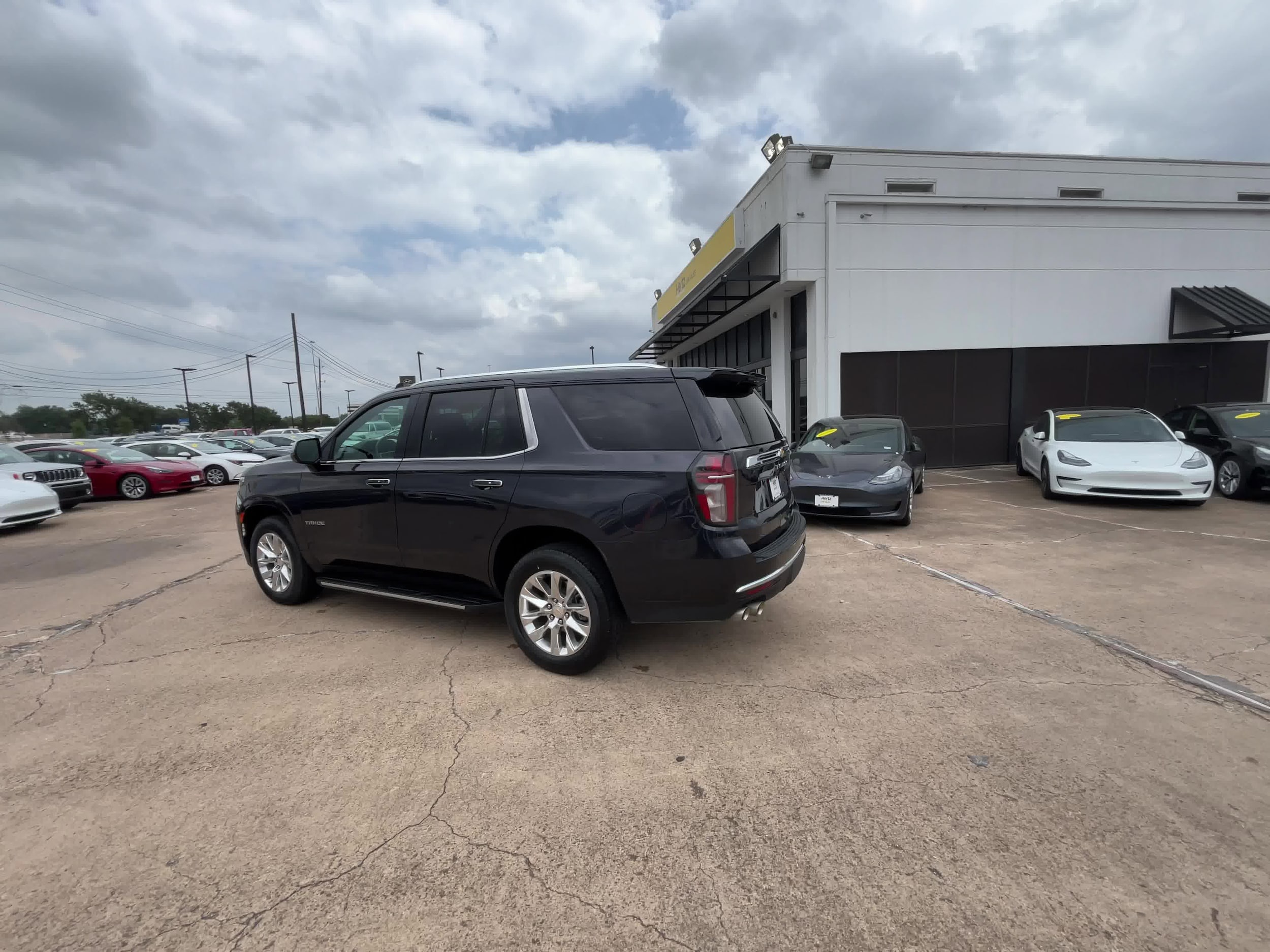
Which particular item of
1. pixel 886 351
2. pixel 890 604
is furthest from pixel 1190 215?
pixel 890 604

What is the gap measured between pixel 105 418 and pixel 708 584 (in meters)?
100

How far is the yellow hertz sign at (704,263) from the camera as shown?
15.6 m

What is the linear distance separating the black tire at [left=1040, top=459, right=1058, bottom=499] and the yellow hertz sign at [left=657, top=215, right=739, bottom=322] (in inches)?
354

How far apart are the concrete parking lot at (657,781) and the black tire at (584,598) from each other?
0.43 ft

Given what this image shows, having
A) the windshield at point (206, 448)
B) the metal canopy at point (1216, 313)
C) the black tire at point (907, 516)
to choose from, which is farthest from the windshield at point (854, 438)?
the windshield at point (206, 448)

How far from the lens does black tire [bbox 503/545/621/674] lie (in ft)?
11.0

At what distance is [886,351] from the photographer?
13.4 meters

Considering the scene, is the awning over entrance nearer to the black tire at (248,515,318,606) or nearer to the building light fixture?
the building light fixture

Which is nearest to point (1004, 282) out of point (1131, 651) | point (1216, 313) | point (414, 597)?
point (1216, 313)

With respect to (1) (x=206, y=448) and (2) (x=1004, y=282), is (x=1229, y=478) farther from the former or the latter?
(1) (x=206, y=448)

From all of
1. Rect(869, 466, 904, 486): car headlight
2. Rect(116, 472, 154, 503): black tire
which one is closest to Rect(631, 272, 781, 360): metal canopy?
Rect(869, 466, 904, 486): car headlight

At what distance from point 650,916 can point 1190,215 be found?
19.6 m

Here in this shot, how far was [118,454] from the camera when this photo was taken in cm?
1450

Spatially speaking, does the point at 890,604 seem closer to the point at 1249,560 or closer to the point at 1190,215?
the point at 1249,560
